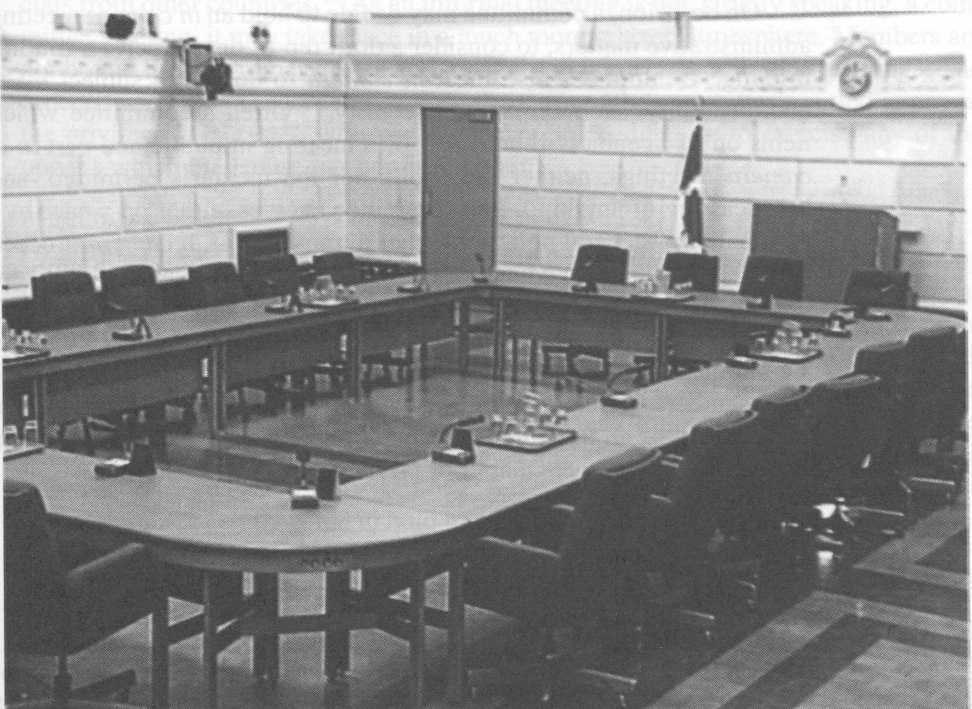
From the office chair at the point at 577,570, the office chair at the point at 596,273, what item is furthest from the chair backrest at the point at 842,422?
the office chair at the point at 596,273

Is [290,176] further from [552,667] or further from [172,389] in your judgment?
[552,667]

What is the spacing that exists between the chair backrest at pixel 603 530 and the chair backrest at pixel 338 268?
24.3 feet

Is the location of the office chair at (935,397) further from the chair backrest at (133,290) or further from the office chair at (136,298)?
the chair backrest at (133,290)

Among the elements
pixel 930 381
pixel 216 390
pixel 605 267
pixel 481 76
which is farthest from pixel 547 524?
pixel 481 76

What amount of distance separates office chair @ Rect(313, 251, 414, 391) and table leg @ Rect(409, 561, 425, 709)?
565cm

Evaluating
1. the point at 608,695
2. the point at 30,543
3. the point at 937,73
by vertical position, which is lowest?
the point at 608,695

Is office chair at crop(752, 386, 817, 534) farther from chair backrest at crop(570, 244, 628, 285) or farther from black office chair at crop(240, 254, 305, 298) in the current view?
chair backrest at crop(570, 244, 628, 285)

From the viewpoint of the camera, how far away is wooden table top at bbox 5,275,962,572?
14.9ft

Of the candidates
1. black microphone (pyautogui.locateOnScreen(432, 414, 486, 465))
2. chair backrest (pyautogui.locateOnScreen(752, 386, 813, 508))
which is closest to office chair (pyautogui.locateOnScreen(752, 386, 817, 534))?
chair backrest (pyautogui.locateOnScreen(752, 386, 813, 508))

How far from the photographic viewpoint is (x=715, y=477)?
550cm

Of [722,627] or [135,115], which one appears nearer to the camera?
[722,627]

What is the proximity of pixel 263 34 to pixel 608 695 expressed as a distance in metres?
10.3

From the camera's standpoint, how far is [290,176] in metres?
14.9

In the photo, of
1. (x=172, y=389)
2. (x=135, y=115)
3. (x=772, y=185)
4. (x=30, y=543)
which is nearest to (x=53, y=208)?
(x=135, y=115)
